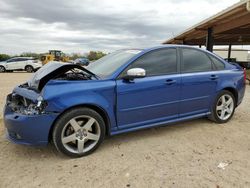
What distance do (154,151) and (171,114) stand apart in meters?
0.86

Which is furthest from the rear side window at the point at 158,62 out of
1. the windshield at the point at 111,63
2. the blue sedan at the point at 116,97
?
the windshield at the point at 111,63

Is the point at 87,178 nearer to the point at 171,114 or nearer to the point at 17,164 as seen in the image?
the point at 17,164

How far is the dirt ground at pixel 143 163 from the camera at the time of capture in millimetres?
2834

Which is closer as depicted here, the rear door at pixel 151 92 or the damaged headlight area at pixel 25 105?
the damaged headlight area at pixel 25 105

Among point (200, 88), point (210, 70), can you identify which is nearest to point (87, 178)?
point (200, 88)

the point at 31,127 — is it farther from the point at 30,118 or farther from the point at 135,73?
the point at 135,73

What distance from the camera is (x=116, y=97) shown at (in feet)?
11.9

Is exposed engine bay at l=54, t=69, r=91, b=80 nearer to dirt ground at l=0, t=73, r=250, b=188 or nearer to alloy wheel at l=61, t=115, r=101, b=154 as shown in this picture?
alloy wheel at l=61, t=115, r=101, b=154

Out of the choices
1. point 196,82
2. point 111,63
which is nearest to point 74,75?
point 111,63

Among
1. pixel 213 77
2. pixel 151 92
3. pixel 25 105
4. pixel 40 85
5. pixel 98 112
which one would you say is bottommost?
pixel 98 112

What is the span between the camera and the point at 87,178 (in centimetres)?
290

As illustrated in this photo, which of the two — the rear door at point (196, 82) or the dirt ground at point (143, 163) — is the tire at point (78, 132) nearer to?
the dirt ground at point (143, 163)

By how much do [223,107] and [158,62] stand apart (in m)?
1.82

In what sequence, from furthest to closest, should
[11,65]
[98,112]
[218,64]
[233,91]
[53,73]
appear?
[11,65] → [233,91] → [218,64] → [53,73] → [98,112]
